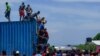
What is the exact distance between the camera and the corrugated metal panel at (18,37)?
24.4m

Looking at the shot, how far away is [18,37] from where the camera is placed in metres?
24.8

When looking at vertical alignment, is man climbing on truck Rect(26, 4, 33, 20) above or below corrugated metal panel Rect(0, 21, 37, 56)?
above

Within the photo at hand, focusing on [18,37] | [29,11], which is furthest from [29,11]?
[18,37]

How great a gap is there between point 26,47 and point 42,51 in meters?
0.97

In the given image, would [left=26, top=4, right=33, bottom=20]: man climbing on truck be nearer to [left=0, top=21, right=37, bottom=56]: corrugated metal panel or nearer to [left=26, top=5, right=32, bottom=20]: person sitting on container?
[left=26, top=5, right=32, bottom=20]: person sitting on container

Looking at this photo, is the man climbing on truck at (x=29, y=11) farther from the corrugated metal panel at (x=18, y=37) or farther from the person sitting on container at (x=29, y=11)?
the corrugated metal panel at (x=18, y=37)

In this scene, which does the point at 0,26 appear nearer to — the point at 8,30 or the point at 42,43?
the point at 8,30

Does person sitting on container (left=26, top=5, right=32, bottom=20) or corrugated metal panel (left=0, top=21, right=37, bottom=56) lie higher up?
person sitting on container (left=26, top=5, right=32, bottom=20)

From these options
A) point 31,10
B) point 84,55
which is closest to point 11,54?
point 31,10

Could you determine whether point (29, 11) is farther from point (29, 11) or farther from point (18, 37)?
point (18, 37)

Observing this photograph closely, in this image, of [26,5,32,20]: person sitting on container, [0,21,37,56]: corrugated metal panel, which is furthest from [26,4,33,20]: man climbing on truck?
[0,21,37,56]: corrugated metal panel

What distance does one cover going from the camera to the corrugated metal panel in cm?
2439

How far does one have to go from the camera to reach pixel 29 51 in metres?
24.9

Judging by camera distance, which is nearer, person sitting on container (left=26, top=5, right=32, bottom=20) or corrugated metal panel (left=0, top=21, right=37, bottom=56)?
corrugated metal panel (left=0, top=21, right=37, bottom=56)
